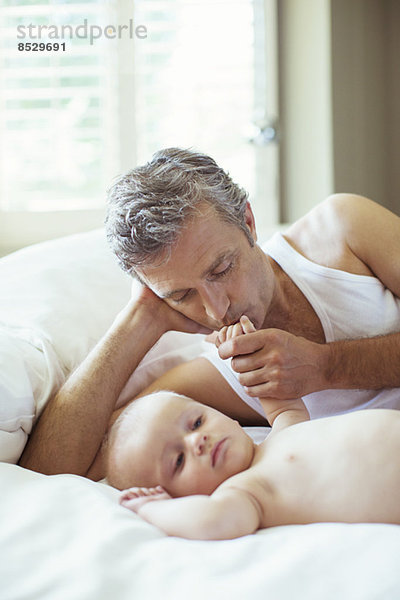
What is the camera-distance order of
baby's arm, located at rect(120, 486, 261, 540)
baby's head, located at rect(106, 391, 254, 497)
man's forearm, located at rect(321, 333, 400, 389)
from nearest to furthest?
1. baby's arm, located at rect(120, 486, 261, 540)
2. baby's head, located at rect(106, 391, 254, 497)
3. man's forearm, located at rect(321, 333, 400, 389)

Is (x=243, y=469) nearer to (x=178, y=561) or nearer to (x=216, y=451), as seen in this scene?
(x=216, y=451)

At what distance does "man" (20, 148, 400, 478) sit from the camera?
4.79 ft

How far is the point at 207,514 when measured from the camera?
1.01 meters

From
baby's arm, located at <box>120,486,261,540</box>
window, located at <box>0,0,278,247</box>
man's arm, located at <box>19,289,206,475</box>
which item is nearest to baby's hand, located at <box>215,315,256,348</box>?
man's arm, located at <box>19,289,206,475</box>

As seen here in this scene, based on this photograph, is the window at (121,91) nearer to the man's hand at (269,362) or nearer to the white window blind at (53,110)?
the white window blind at (53,110)

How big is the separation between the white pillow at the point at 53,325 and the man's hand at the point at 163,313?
154mm

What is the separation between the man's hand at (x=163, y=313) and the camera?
175 cm

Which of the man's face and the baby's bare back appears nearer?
the baby's bare back

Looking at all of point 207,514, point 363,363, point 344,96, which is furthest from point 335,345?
point 344,96

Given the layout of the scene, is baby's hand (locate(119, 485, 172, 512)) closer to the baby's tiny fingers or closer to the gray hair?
the baby's tiny fingers

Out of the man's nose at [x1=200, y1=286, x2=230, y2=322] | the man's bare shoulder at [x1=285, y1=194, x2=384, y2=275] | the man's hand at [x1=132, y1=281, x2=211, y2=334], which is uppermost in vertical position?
the man's bare shoulder at [x1=285, y1=194, x2=384, y2=275]

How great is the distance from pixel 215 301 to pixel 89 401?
386 mm

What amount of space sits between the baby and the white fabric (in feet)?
0.21

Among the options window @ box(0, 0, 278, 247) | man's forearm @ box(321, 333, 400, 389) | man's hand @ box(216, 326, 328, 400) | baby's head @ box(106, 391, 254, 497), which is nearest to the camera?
baby's head @ box(106, 391, 254, 497)
